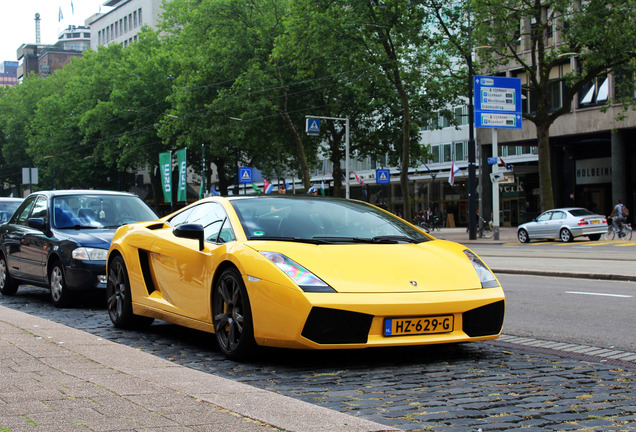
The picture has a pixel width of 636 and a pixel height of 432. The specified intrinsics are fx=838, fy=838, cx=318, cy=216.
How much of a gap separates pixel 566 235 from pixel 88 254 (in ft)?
86.4

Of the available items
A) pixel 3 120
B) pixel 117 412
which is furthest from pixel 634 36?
pixel 3 120

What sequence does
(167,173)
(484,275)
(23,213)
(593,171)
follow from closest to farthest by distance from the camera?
(484,275) < (23,213) < (167,173) < (593,171)

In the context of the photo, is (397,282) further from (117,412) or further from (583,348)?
(117,412)

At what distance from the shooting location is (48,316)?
9859mm

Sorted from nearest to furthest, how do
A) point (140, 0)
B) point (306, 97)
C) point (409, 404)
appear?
point (409, 404) → point (306, 97) → point (140, 0)

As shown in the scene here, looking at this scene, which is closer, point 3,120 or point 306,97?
point 306,97

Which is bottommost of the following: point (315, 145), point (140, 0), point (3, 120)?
point (315, 145)

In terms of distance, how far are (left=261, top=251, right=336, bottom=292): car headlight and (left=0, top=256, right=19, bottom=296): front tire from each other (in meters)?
7.99

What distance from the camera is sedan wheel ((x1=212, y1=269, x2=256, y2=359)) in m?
6.14

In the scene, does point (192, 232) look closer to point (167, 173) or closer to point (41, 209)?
point (41, 209)

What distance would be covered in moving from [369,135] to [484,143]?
433 inches

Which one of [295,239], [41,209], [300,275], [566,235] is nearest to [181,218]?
[295,239]

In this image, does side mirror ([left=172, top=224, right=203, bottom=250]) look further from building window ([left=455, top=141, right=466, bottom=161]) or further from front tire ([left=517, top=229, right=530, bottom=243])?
building window ([left=455, top=141, right=466, bottom=161])

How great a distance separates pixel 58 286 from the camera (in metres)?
10.9
